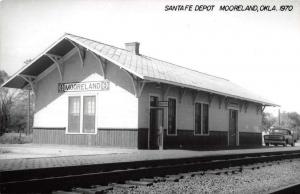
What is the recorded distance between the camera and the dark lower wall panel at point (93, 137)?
17006 millimetres

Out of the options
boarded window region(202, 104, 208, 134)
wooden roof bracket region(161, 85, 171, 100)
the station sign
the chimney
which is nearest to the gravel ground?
wooden roof bracket region(161, 85, 171, 100)

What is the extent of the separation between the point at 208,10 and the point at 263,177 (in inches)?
169

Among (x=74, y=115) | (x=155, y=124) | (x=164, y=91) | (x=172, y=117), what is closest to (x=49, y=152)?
(x=74, y=115)

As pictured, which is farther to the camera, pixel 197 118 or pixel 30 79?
pixel 197 118

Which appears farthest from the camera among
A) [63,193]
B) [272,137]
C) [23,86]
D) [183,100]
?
[272,137]

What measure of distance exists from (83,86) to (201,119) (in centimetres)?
706

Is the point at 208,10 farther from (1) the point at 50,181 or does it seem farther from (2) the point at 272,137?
(2) the point at 272,137

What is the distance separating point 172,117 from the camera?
19.2 meters

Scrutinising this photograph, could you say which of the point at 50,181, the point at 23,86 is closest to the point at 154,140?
the point at 23,86

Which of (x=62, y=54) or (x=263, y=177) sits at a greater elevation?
(x=62, y=54)

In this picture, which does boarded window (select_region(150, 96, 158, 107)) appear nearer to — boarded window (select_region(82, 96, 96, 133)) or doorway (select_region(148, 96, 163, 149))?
doorway (select_region(148, 96, 163, 149))

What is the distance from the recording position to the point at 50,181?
6.65 m

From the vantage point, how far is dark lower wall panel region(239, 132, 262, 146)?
27347 millimetres

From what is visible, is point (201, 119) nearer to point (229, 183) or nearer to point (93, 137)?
point (93, 137)
